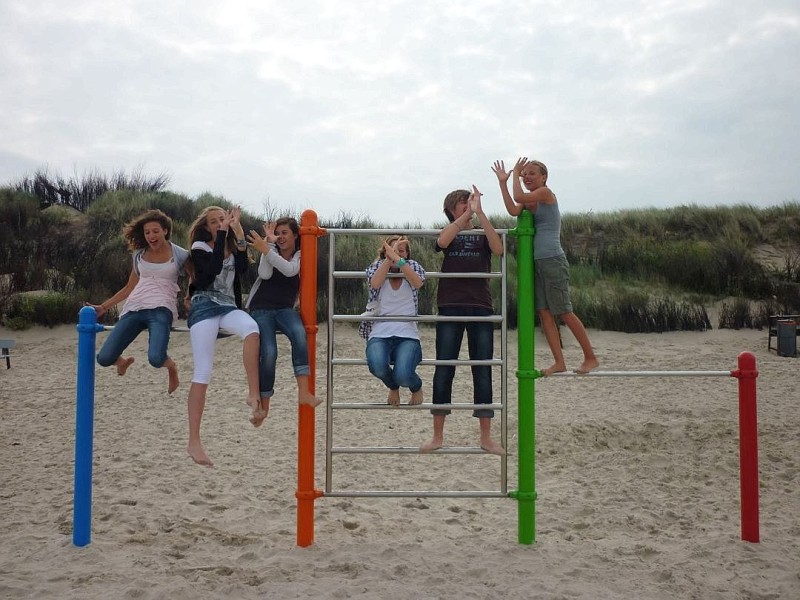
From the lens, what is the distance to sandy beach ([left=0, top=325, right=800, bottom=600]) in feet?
12.4

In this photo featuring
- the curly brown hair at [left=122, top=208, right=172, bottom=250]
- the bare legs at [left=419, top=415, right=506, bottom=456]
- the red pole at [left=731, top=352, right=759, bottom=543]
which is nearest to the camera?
the bare legs at [left=419, top=415, right=506, bottom=456]

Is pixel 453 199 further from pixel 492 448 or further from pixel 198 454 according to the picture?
pixel 198 454

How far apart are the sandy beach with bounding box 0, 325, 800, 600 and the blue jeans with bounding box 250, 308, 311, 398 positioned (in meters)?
1.06

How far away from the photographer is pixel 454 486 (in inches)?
230

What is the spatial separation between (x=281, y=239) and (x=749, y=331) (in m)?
10.2

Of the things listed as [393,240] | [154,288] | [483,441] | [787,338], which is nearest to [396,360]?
[483,441]

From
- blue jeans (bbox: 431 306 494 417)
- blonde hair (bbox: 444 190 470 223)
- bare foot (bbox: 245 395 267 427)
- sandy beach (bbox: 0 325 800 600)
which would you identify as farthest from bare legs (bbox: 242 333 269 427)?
blonde hair (bbox: 444 190 470 223)

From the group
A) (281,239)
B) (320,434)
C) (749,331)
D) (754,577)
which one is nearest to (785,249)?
(749,331)

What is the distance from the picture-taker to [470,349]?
4.07 meters

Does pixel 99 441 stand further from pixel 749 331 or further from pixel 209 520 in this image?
pixel 749 331

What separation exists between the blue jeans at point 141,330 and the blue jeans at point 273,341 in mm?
508

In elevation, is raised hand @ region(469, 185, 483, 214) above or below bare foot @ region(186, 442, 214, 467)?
above

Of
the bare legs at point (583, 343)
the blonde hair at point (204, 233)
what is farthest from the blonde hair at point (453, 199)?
the blonde hair at point (204, 233)

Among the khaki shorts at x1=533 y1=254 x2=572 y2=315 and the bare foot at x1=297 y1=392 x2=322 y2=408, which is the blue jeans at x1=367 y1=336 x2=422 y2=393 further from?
the khaki shorts at x1=533 y1=254 x2=572 y2=315
